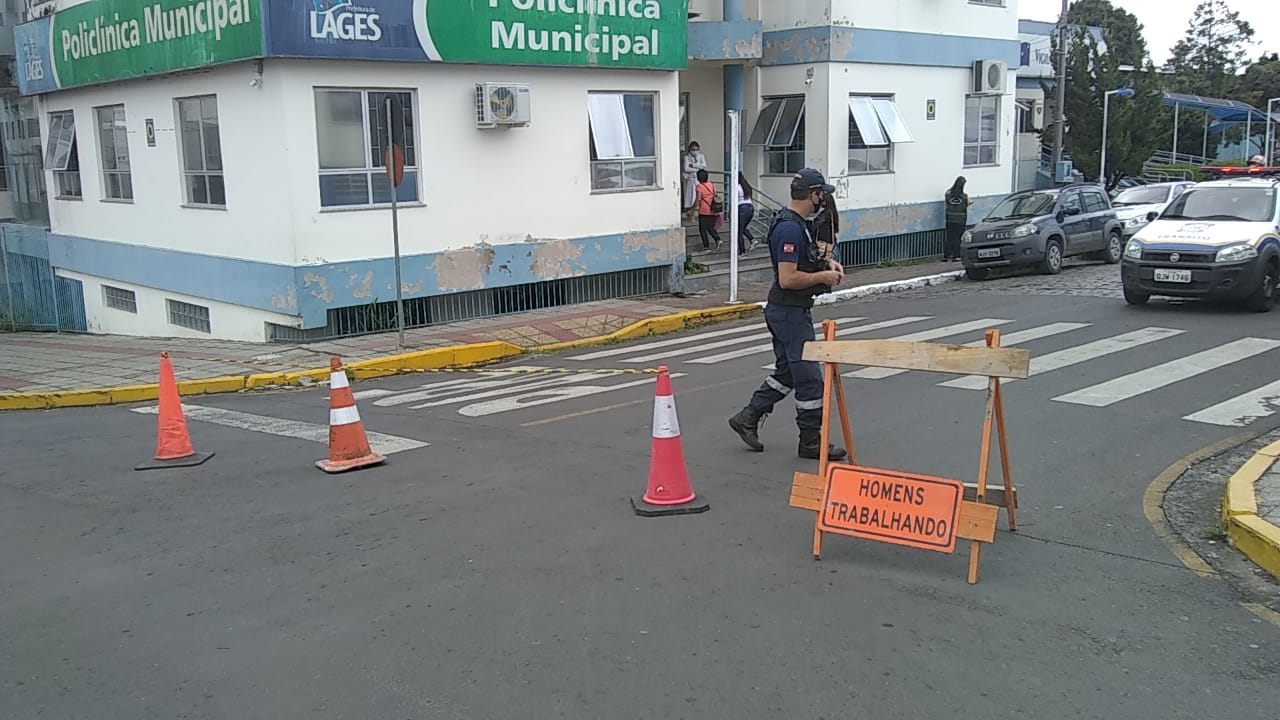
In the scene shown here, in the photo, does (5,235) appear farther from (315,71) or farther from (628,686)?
(628,686)

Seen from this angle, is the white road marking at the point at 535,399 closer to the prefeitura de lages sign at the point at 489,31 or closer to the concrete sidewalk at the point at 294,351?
the concrete sidewalk at the point at 294,351

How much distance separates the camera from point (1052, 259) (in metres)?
20.1

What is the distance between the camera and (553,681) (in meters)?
4.24

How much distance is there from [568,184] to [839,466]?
11.4 metres

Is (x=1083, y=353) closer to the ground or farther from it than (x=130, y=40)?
closer to the ground

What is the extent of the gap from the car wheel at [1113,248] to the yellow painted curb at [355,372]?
11211 millimetres

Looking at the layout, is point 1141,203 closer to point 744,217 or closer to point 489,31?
point 744,217

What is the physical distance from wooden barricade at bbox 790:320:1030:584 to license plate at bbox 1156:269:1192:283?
380 inches

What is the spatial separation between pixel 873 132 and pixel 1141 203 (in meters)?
6.73

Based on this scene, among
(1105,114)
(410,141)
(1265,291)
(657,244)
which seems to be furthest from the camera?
(1105,114)

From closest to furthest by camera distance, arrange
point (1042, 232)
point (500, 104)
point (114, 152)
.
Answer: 1. point (500, 104)
2. point (114, 152)
3. point (1042, 232)

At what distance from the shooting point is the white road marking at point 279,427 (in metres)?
8.40

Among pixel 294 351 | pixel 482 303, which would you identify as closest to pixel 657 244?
pixel 482 303

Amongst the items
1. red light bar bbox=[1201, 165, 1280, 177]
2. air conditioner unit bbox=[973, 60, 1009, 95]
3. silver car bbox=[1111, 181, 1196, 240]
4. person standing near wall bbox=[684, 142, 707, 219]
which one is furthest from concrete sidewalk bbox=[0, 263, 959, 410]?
red light bar bbox=[1201, 165, 1280, 177]
